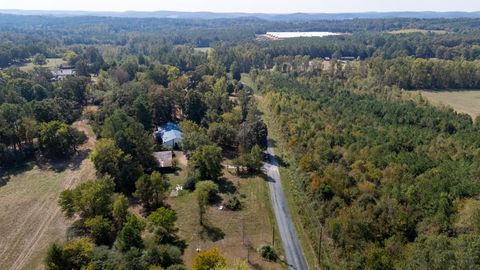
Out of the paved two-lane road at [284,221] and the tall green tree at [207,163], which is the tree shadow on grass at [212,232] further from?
the tall green tree at [207,163]

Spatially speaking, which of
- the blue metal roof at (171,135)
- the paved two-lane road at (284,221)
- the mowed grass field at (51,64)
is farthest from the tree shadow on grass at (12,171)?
the mowed grass field at (51,64)

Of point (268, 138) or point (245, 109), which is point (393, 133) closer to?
point (268, 138)

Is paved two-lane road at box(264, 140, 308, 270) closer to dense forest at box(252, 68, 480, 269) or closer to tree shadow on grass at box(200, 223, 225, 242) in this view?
dense forest at box(252, 68, 480, 269)

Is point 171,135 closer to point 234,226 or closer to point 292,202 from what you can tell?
point 292,202

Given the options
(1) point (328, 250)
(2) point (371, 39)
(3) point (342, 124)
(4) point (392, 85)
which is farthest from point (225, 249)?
(2) point (371, 39)

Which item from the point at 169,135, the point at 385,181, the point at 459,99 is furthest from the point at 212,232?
the point at 459,99

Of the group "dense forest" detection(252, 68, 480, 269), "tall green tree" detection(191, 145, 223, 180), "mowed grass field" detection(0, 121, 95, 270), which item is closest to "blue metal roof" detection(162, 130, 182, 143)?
"mowed grass field" detection(0, 121, 95, 270)
